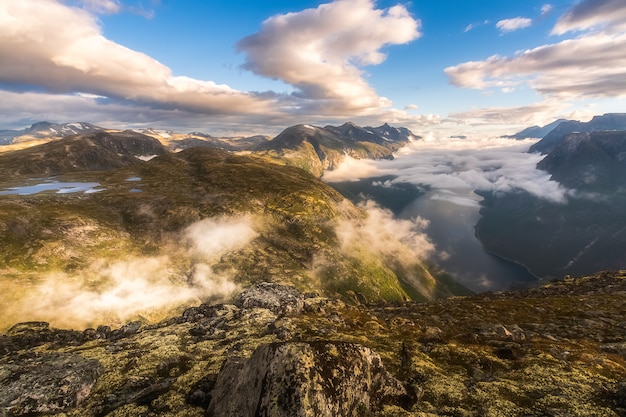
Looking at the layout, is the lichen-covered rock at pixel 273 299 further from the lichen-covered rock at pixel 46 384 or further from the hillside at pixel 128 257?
the hillside at pixel 128 257

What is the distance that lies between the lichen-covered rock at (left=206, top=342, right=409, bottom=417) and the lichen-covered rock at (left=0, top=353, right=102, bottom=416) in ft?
42.0

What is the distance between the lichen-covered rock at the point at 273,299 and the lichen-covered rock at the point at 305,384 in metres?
26.0

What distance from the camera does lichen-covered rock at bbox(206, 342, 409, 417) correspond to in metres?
18.1

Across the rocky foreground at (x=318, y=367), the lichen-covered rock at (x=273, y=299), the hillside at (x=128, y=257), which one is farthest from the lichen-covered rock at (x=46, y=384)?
the hillside at (x=128, y=257)

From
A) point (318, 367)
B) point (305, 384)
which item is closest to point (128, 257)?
point (318, 367)

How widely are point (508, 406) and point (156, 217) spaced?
604 ft

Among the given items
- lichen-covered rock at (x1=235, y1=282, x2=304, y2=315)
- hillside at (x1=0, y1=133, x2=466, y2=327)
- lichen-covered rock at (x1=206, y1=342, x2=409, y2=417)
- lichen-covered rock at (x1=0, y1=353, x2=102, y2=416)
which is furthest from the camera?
hillside at (x1=0, y1=133, x2=466, y2=327)

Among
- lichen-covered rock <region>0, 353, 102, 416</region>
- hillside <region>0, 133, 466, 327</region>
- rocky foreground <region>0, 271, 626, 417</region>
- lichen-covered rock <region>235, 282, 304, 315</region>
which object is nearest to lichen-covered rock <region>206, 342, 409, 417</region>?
rocky foreground <region>0, 271, 626, 417</region>

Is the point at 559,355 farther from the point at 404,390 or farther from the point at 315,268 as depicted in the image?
the point at 315,268

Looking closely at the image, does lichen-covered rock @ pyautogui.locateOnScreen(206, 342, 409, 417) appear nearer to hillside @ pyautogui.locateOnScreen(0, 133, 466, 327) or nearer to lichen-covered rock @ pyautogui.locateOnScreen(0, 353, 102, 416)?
lichen-covered rock @ pyautogui.locateOnScreen(0, 353, 102, 416)

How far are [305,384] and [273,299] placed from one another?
36.7 meters

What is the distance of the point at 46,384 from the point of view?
84.0ft

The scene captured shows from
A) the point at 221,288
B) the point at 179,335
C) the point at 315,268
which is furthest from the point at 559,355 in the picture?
the point at 315,268

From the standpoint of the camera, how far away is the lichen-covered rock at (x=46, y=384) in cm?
2383
